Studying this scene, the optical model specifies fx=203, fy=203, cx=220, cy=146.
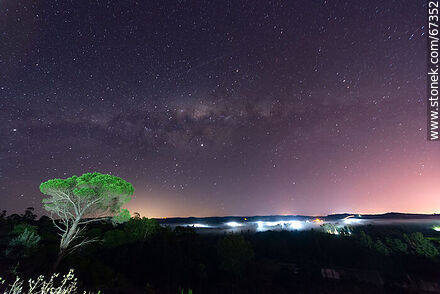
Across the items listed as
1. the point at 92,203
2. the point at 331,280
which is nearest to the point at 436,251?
the point at 331,280

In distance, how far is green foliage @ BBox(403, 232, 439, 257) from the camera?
36969 millimetres

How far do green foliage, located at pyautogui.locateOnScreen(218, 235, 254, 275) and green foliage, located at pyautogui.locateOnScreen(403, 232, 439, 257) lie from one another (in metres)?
31.7

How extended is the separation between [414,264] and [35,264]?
52225mm

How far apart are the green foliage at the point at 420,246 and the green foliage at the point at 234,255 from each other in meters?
31.7

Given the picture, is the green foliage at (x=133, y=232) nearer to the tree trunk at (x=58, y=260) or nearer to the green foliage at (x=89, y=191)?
the green foliage at (x=89, y=191)

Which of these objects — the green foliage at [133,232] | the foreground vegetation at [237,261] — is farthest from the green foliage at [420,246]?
the green foliage at [133,232]

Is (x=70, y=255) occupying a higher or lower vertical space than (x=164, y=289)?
higher

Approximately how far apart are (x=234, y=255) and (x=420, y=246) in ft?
118

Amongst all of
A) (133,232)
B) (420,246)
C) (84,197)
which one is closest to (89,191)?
(84,197)

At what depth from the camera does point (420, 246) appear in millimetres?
38500

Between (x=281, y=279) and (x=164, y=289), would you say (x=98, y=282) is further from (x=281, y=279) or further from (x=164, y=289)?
(x=281, y=279)

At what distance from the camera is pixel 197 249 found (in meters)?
35.1

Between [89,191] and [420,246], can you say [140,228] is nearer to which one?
[89,191]

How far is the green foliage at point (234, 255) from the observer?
108ft
